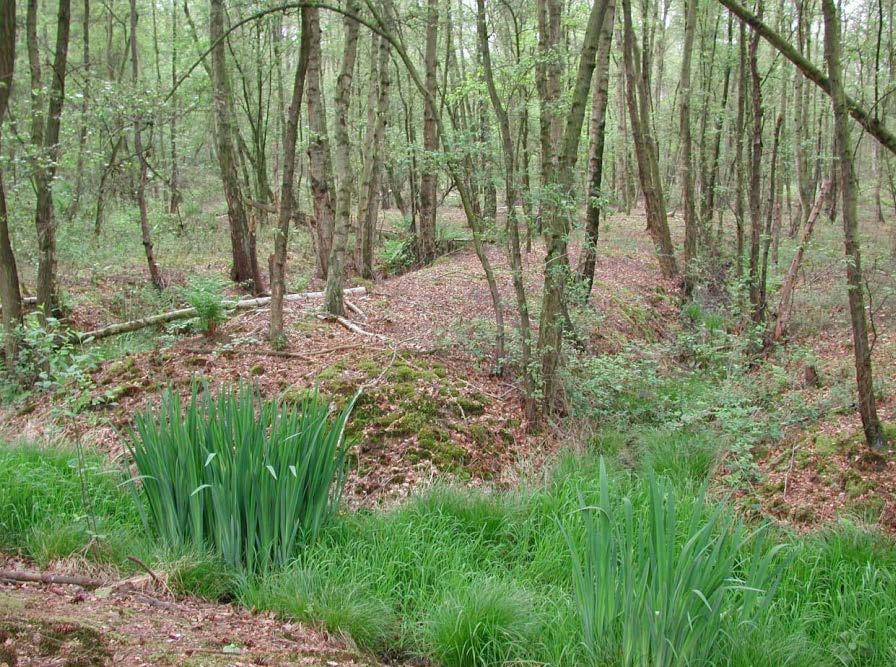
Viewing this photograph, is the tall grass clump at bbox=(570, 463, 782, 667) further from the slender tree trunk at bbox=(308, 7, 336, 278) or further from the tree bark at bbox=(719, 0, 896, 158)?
the slender tree trunk at bbox=(308, 7, 336, 278)

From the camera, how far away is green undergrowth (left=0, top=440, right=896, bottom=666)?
303 centimetres

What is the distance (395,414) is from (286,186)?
2761 mm

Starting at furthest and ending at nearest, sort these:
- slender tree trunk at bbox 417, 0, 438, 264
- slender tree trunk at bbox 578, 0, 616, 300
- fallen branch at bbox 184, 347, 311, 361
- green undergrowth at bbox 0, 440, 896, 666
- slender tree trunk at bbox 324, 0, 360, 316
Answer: slender tree trunk at bbox 417, 0, 438, 264 < slender tree trunk at bbox 578, 0, 616, 300 < slender tree trunk at bbox 324, 0, 360, 316 < fallen branch at bbox 184, 347, 311, 361 < green undergrowth at bbox 0, 440, 896, 666

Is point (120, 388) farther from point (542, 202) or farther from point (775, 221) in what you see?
point (775, 221)

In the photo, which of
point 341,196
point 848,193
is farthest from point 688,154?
point 848,193

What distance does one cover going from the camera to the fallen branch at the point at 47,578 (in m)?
3.28

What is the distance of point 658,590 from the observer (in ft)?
8.16

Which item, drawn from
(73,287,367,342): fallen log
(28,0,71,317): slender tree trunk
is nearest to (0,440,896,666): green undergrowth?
(73,287,367,342): fallen log

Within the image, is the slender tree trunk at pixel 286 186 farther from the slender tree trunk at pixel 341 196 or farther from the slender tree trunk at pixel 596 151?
the slender tree trunk at pixel 596 151

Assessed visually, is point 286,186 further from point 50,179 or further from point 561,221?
point 50,179

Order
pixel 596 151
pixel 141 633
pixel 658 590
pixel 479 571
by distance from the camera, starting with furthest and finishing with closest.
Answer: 1. pixel 596 151
2. pixel 479 571
3. pixel 141 633
4. pixel 658 590

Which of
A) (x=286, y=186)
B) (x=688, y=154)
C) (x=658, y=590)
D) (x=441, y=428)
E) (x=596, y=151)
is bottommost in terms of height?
(x=441, y=428)

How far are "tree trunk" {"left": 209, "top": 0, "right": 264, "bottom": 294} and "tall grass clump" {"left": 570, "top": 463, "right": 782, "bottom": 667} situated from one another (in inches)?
359

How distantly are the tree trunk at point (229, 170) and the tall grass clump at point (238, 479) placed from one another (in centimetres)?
727
